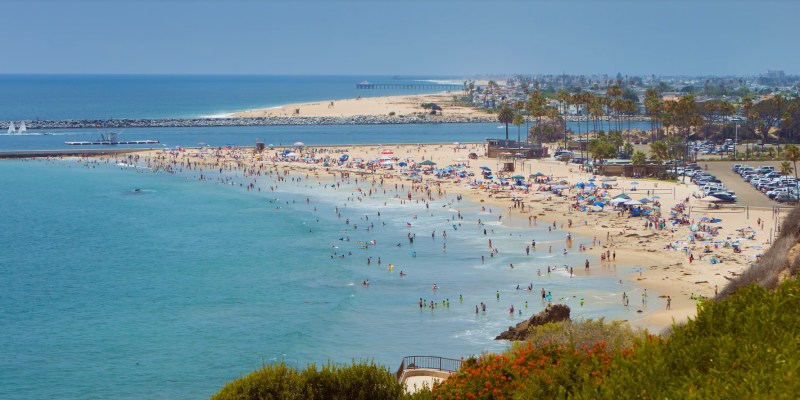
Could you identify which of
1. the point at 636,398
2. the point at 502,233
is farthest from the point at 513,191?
the point at 636,398

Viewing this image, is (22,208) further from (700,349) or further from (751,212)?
(700,349)

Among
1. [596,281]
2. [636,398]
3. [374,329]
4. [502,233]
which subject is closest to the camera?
[636,398]

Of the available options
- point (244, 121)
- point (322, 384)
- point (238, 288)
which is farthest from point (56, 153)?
point (322, 384)

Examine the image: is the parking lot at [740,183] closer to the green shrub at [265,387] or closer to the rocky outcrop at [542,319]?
the rocky outcrop at [542,319]

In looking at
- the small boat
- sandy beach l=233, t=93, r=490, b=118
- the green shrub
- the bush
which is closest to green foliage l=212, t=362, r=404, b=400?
the green shrub

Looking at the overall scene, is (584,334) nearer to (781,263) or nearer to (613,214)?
(781,263)
